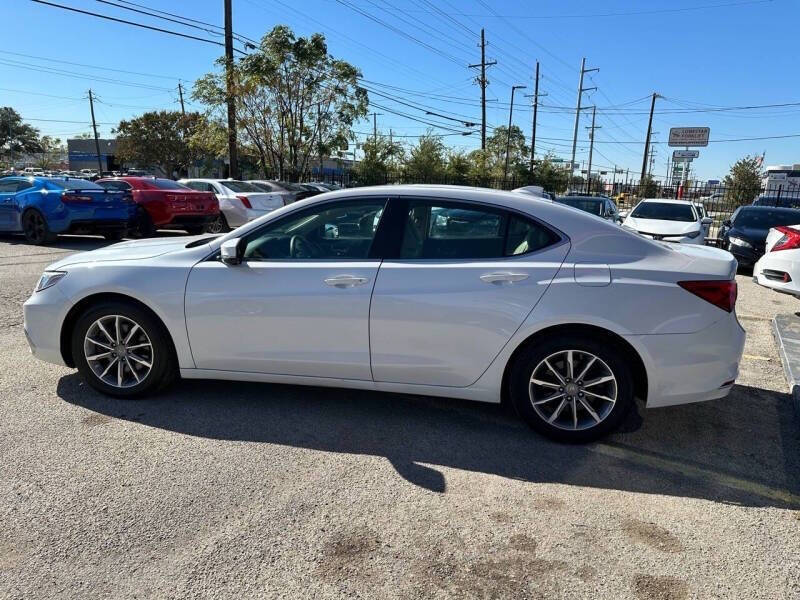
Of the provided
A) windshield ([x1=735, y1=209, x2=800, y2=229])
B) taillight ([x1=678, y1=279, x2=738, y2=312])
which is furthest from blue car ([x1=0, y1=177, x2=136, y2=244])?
windshield ([x1=735, y1=209, x2=800, y2=229])

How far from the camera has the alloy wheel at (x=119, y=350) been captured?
157 inches

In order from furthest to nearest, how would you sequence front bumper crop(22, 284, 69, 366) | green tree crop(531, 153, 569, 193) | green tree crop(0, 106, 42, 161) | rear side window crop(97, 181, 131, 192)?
1. green tree crop(0, 106, 42, 161)
2. green tree crop(531, 153, 569, 193)
3. rear side window crop(97, 181, 131, 192)
4. front bumper crop(22, 284, 69, 366)

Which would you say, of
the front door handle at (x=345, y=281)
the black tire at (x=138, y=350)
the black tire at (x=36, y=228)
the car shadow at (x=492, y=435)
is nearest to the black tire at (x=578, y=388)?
the car shadow at (x=492, y=435)

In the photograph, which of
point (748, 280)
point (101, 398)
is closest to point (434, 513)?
point (101, 398)

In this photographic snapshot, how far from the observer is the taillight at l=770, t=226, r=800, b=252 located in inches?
257

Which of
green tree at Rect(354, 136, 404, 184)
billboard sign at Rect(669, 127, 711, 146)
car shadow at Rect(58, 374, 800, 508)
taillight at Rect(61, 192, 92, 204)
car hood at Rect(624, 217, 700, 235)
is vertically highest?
billboard sign at Rect(669, 127, 711, 146)

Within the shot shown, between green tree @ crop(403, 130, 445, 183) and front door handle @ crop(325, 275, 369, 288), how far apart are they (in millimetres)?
39920

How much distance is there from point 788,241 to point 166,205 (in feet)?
38.4

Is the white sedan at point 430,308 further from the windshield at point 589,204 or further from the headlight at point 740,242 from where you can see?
the windshield at point 589,204

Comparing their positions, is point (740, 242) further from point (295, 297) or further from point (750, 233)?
point (295, 297)

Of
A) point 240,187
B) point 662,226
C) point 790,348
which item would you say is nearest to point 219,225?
point 240,187

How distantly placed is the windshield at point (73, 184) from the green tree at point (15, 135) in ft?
319

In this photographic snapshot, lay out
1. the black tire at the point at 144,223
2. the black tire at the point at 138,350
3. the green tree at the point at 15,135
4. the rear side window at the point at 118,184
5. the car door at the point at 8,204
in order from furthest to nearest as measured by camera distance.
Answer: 1. the green tree at the point at 15,135
2. the rear side window at the point at 118,184
3. the black tire at the point at 144,223
4. the car door at the point at 8,204
5. the black tire at the point at 138,350

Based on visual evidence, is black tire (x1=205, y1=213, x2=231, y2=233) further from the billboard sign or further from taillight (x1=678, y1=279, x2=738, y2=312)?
the billboard sign
